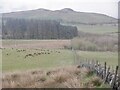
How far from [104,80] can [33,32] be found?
6507 centimetres

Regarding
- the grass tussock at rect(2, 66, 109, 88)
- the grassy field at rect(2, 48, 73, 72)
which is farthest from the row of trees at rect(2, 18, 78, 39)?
the grass tussock at rect(2, 66, 109, 88)

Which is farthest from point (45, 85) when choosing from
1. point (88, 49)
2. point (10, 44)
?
point (10, 44)

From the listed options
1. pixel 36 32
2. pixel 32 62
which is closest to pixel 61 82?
pixel 32 62

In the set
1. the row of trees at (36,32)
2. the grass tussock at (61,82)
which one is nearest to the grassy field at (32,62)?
the grass tussock at (61,82)

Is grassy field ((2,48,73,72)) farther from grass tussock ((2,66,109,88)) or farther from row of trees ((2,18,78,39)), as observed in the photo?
row of trees ((2,18,78,39))

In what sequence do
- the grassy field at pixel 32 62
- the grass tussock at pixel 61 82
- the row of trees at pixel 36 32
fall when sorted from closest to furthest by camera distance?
the grass tussock at pixel 61 82 < the grassy field at pixel 32 62 < the row of trees at pixel 36 32

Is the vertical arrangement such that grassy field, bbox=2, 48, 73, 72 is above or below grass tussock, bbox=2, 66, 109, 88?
below

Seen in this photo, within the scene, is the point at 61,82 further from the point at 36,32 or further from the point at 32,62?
the point at 36,32

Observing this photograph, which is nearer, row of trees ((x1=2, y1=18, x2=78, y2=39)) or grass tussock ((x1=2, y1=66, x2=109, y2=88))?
grass tussock ((x1=2, y1=66, x2=109, y2=88))

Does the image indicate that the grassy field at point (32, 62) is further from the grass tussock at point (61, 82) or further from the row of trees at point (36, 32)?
the row of trees at point (36, 32)

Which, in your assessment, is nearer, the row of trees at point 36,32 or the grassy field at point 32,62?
the grassy field at point 32,62

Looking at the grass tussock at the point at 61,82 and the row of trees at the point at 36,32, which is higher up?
the grass tussock at the point at 61,82

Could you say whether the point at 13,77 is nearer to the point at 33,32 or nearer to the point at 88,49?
the point at 88,49

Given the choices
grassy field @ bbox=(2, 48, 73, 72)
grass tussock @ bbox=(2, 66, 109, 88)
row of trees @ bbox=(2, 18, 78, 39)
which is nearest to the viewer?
grass tussock @ bbox=(2, 66, 109, 88)
